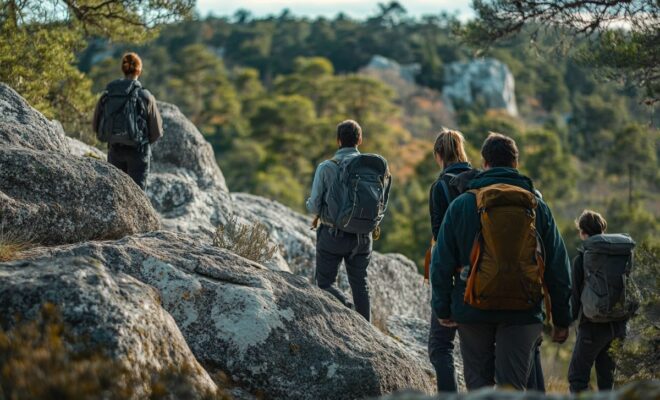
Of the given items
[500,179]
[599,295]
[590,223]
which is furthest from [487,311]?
[590,223]

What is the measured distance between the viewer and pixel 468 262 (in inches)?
185

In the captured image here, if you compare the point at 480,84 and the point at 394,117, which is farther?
the point at 480,84

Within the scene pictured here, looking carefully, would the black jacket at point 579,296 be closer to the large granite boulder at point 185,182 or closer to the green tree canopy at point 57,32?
the large granite boulder at point 185,182

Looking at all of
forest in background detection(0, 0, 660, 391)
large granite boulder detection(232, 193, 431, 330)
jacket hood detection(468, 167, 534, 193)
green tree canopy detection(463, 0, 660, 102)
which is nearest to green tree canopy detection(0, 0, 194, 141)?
forest in background detection(0, 0, 660, 391)

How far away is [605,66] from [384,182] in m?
4.70

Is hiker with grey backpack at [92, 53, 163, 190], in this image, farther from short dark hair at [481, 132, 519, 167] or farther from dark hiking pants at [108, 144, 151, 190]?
short dark hair at [481, 132, 519, 167]

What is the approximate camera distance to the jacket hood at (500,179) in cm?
478

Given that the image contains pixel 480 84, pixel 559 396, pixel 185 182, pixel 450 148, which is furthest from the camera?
pixel 480 84

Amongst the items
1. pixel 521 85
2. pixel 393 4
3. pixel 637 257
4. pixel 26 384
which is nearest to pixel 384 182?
pixel 637 257

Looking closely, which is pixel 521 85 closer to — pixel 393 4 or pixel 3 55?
pixel 393 4

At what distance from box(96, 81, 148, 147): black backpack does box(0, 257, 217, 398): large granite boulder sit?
3663mm

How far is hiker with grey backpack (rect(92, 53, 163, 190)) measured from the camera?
26.0ft

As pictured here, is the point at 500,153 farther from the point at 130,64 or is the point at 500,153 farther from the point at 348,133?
the point at 130,64

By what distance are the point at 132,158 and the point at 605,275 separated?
14.8 ft
